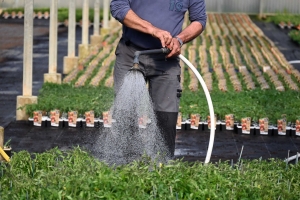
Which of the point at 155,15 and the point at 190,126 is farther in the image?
the point at 190,126

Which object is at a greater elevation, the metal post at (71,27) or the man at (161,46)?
the man at (161,46)

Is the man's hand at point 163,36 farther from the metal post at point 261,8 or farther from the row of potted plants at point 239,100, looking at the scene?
the metal post at point 261,8

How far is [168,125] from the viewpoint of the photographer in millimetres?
7387

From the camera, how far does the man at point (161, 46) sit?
7270mm

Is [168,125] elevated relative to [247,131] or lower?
elevated

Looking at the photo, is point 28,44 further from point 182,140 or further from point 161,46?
point 161,46

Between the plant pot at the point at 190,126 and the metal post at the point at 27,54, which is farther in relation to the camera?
the metal post at the point at 27,54

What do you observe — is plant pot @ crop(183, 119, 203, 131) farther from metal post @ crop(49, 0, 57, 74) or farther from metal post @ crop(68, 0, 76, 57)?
metal post @ crop(68, 0, 76, 57)

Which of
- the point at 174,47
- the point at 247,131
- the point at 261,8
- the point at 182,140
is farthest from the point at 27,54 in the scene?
the point at 261,8

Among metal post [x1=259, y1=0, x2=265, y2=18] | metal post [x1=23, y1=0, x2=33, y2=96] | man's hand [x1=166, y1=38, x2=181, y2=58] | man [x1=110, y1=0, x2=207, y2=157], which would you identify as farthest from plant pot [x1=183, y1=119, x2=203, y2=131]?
metal post [x1=259, y1=0, x2=265, y2=18]

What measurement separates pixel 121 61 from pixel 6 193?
1.71 m

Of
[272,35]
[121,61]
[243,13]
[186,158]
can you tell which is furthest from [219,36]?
[121,61]

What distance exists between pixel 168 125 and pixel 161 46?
60cm

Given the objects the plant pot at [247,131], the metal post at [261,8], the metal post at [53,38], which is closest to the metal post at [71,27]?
the metal post at [53,38]
